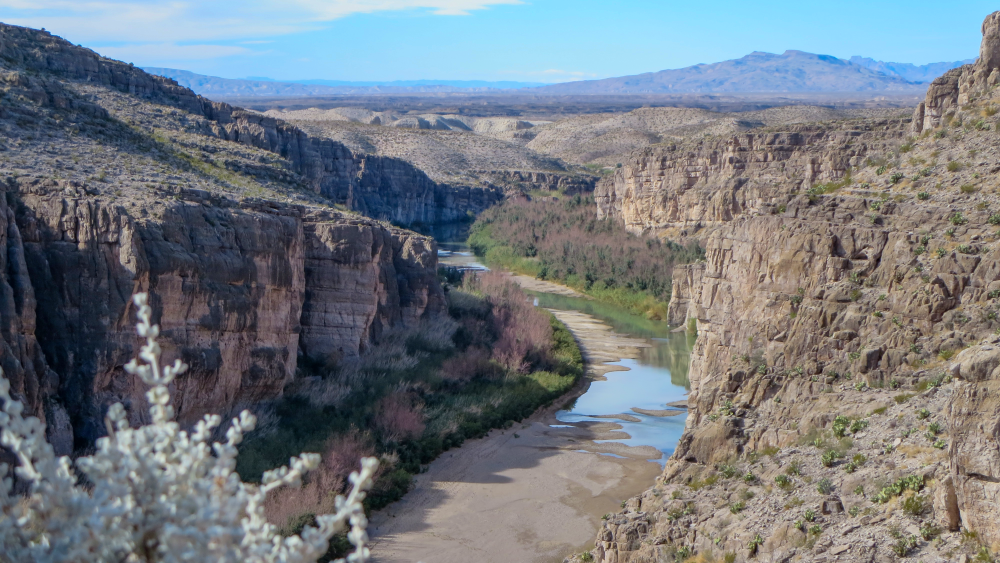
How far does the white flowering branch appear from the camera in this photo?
497 centimetres

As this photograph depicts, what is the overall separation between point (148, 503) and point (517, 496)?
2206cm

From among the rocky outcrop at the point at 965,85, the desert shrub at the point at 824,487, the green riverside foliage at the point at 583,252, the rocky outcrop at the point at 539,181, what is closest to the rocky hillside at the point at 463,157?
the rocky outcrop at the point at 539,181

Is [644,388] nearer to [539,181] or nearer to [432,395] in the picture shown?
[432,395]

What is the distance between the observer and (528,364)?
128ft

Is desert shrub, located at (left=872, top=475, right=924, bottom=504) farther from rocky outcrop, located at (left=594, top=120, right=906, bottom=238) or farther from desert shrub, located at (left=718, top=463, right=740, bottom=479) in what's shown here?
rocky outcrop, located at (left=594, top=120, right=906, bottom=238)

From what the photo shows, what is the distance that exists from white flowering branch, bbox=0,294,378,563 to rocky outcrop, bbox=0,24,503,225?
33019 millimetres

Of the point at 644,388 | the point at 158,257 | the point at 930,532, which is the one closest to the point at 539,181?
the point at 644,388

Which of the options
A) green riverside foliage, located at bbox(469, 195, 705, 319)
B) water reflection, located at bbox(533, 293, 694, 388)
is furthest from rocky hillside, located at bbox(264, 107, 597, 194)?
water reflection, located at bbox(533, 293, 694, 388)

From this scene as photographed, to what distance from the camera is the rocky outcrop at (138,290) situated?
21.3m

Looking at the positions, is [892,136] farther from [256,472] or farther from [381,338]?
[256,472]

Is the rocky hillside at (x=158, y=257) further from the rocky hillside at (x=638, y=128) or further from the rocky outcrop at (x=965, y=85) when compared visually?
the rocky hillside at (x=638, y=128)

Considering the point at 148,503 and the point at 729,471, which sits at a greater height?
the point at 148,503

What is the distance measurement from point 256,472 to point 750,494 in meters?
12.4

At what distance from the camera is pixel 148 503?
5.25 meters
